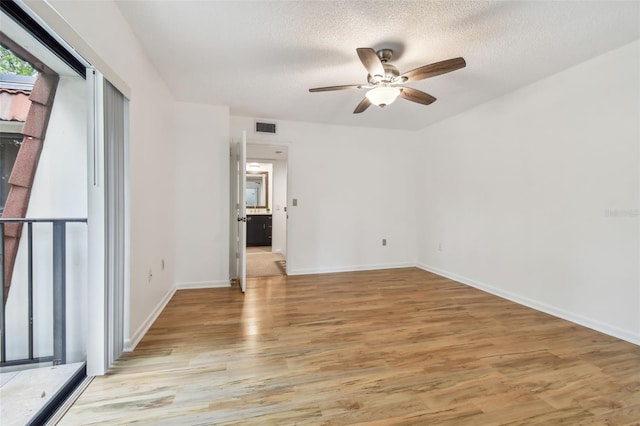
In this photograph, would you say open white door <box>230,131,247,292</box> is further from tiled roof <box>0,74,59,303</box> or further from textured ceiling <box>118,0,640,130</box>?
tiled roof <box>0,74,59,303</box>

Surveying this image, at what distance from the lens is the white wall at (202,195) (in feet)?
11.2

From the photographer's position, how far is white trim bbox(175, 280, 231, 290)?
11.2 feet

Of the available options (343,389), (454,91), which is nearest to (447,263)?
(454,91)

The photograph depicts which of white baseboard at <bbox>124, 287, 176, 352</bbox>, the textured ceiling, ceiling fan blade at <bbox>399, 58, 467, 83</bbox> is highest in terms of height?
the textured ceiling

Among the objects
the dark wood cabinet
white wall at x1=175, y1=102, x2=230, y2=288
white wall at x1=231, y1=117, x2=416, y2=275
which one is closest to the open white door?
white wall at x1=175, y1=102, x2=230, y2=288

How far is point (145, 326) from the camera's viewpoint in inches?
89.1

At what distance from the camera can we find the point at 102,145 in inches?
63.4

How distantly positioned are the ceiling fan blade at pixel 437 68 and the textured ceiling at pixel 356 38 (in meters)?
0.28

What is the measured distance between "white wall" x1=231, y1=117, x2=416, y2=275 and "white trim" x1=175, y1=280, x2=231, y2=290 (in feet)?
3.27

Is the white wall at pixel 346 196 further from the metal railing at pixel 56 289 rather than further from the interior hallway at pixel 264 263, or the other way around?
the metal railing at pixel 56 289

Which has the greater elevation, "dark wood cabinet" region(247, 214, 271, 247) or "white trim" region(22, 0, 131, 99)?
"white trim" region(22, 0, 131, 99)

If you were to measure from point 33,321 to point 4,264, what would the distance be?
544 millimetres

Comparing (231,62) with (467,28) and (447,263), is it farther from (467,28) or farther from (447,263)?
(447,263)

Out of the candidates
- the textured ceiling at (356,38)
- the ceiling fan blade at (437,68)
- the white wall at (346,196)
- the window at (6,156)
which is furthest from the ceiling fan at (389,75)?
the white wall at (346,196)
